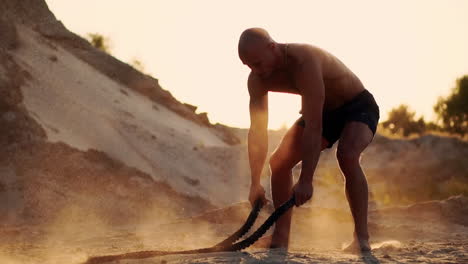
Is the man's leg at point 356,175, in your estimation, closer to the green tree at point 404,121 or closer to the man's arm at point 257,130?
the man's arm at point 257,130

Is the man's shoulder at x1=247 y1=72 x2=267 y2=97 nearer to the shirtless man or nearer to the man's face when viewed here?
the shirtless man

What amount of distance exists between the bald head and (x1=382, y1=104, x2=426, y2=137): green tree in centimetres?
3398

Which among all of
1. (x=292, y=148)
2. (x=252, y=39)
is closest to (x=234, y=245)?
(x=292, y=148)

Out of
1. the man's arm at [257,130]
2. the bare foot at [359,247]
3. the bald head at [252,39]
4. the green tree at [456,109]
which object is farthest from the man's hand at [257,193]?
the green tree at [456,109]

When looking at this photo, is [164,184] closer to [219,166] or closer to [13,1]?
[219,166]

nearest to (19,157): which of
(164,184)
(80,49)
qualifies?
(164,184)

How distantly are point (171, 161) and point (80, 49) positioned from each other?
4580 mm

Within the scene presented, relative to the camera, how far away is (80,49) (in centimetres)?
1546

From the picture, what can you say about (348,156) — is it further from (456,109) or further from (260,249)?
(456,109)

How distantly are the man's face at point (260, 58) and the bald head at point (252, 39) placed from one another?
2cm

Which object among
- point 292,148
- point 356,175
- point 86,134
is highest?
point 86,134

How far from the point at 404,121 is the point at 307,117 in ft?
119

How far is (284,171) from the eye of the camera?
473cm

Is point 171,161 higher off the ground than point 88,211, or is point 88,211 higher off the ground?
point 171,161
